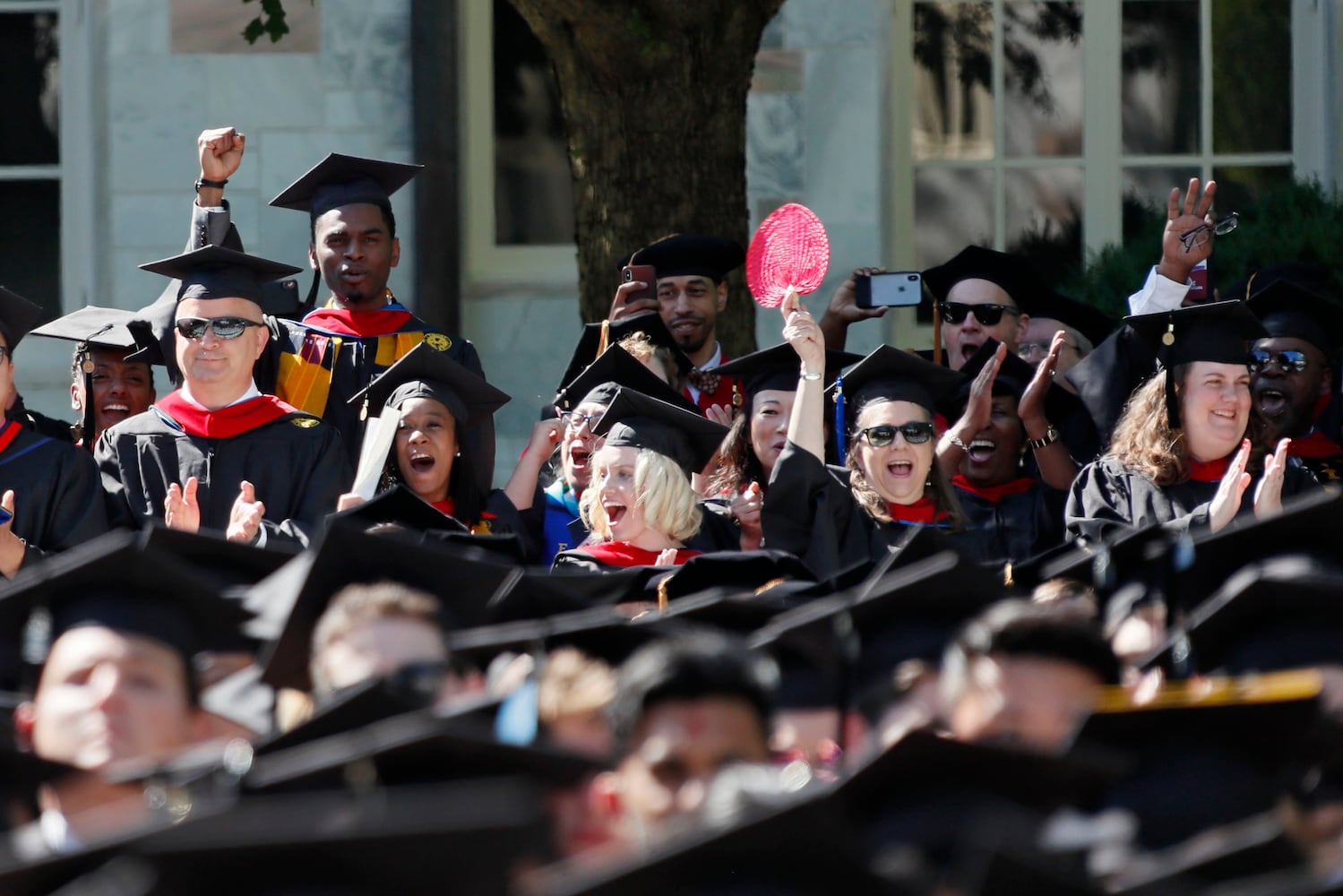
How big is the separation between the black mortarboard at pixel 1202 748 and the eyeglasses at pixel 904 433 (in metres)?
2.49

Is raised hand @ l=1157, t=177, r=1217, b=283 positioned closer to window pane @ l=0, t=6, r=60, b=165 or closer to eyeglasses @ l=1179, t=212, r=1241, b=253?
eyeglasses @ l=1179, t=212, r=1241, b=253

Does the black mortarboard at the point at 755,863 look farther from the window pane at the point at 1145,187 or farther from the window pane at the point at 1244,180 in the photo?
the window pane at the point at 1244,180

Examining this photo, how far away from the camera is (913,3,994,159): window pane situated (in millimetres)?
9016

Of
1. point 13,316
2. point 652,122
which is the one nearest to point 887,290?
point 652,122

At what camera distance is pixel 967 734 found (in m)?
3.23

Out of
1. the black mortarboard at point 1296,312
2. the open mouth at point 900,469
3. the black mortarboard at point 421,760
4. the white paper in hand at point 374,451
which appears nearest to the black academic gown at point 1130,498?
the open mouth at point 900,469

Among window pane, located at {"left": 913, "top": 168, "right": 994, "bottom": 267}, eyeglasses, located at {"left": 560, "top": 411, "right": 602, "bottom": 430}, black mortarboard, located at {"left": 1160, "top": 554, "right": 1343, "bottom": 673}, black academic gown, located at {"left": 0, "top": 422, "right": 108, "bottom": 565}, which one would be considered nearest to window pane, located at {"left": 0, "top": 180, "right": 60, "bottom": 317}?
black academic gown, located at {"left": 0, "top": 422, "right": 108, "bottom": 565}

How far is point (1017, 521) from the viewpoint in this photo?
6176mm

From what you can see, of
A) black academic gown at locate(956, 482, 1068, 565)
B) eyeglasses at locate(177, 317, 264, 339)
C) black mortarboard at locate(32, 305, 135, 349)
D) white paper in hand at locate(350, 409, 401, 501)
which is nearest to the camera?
white paper in hand at locate(350, 409, 401, 501)

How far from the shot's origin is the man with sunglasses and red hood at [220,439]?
5.71 m

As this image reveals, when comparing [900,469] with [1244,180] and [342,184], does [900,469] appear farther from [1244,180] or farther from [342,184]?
[1244,180]

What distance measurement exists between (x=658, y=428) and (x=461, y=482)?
2.12 feet

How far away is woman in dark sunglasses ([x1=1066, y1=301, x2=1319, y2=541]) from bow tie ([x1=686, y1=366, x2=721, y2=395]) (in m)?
1.40

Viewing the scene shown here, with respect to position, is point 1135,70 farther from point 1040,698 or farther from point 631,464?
point 1040,698
